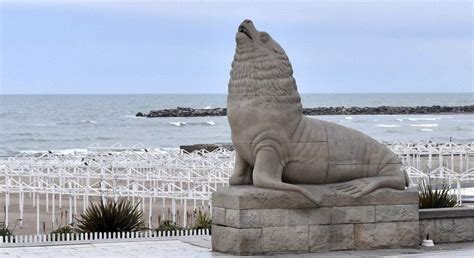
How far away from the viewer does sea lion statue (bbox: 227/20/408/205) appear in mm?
13703

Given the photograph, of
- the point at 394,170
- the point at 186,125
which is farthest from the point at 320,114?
the point at 394,170

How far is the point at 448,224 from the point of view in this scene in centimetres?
1501

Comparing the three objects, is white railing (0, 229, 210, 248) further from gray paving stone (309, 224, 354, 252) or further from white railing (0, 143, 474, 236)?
white railing (0, 143, 474, 236)

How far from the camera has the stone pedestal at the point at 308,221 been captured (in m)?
13.5

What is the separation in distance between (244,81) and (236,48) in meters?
0.57

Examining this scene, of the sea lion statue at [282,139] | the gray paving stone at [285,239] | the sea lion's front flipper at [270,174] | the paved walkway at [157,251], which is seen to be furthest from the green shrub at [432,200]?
the gray paving stone at [285,239]

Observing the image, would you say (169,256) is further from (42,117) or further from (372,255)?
(42,117)

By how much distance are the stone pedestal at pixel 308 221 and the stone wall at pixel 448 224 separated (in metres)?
0.44


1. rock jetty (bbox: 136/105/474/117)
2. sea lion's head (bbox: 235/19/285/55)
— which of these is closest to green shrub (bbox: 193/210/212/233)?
sea lion's head (bbox: 235/19/285/55)

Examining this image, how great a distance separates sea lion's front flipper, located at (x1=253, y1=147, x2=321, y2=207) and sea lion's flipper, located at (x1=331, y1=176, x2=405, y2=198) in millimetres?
520

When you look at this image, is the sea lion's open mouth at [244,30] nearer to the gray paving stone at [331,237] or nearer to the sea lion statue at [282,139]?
the sea lion statue at [282,139]

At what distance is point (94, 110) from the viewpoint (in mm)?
141250

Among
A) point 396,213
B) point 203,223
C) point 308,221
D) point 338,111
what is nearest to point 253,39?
point 308,221

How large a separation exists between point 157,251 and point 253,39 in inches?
123
